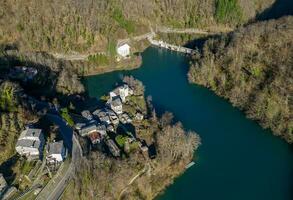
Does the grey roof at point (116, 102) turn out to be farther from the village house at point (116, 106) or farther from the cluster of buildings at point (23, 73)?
the cluster of buildings at point (23, 73)

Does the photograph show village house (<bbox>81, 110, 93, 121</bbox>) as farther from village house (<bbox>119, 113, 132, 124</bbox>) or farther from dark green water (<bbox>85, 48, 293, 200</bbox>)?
dark green water (<bbox>85, 48, 293, 200</bbox>)

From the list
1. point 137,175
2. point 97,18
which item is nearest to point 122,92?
point 137,175

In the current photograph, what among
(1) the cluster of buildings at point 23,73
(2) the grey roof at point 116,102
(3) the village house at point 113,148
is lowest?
(3) the village house at point 113,148

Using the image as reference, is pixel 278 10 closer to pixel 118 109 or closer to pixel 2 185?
pixel 118 109

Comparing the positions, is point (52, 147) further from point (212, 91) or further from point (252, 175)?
point (212, 91)

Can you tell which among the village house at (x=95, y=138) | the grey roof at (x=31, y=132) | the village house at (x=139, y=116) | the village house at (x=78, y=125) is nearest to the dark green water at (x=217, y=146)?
the village house at (x=139, y=116)
